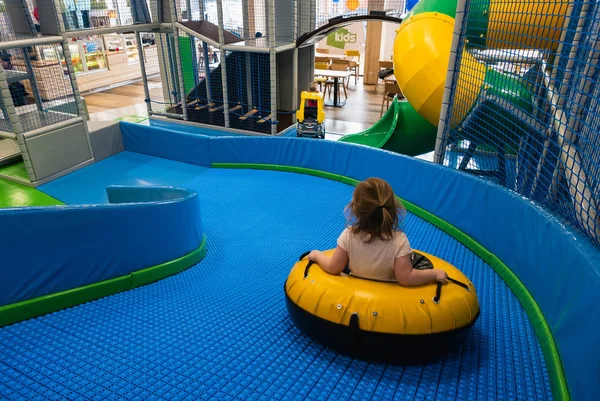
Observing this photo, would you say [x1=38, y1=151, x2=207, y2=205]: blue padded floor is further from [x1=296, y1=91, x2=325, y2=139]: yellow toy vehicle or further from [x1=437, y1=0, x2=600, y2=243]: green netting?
[x1=437, y1=0, x2=600, y2=243]: green netting

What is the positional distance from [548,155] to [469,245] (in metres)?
0.89

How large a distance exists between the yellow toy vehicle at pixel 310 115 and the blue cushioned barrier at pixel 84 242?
3.32 m

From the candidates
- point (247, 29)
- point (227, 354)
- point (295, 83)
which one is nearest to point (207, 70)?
point (247, 29)

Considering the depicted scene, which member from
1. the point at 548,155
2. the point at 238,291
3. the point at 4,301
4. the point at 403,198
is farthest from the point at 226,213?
the point at 548,155

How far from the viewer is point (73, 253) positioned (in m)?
2.43

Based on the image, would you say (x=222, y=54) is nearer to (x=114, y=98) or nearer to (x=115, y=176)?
(x=115, y=176)

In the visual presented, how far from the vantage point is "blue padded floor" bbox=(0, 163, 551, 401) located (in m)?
1.78

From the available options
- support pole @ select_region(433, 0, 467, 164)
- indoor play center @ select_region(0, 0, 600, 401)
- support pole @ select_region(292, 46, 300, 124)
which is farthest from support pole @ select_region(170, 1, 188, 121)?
support pole @ select_region(433, 0, 467, 164)

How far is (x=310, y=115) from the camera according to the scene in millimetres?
6176

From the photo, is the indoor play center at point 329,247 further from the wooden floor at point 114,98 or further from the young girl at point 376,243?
the wooden floor at point 114,98

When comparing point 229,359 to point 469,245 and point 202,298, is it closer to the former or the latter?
point 202,298

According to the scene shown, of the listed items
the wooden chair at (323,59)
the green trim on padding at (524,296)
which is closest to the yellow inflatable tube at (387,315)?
the green trim on padding at (524,296)

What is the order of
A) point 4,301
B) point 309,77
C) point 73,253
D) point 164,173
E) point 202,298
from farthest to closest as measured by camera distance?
point 309,77 → point 164,173 → point 202,298 → point 73,253 → point 4,301

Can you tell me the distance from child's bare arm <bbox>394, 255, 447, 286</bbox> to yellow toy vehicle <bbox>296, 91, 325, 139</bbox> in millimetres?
4426
